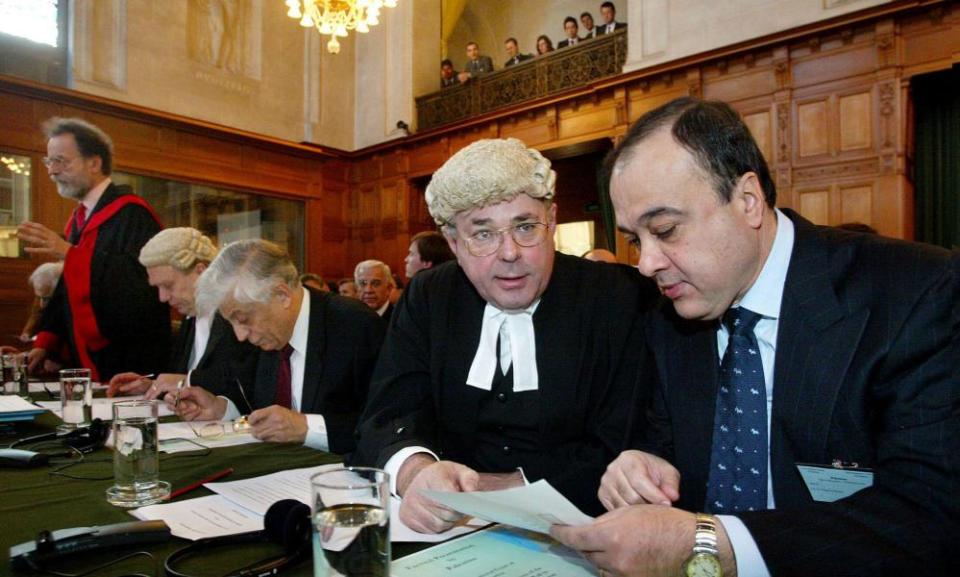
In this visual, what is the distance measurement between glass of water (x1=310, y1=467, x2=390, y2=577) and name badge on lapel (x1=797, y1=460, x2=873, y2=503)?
84cm

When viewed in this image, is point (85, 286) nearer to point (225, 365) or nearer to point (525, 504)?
point (225, 365)

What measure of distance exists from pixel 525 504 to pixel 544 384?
28.6 inches

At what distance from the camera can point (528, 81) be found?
393 inches

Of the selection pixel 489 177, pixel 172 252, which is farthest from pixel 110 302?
pixel 489 177

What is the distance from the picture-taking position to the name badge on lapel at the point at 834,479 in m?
1.21

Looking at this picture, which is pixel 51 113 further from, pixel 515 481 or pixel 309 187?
pixel 515 481

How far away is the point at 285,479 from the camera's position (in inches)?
62.2

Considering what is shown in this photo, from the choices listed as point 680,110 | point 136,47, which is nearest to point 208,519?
point 680,110

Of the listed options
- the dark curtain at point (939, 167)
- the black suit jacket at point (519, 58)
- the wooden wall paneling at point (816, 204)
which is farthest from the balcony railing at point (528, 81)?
the dark curtain at point (939, 167)

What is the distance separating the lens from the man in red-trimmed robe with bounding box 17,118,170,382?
3.65 m

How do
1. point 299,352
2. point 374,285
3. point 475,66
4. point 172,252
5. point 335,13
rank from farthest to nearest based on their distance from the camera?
point 475,66 < point 335,13 < point 374,285 < point 172,252 < point 299,352

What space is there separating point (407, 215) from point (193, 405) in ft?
30.1

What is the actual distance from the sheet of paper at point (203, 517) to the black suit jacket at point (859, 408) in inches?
36.6

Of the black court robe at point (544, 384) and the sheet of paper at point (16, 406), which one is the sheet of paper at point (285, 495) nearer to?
the black court robe at point (544, 384)
